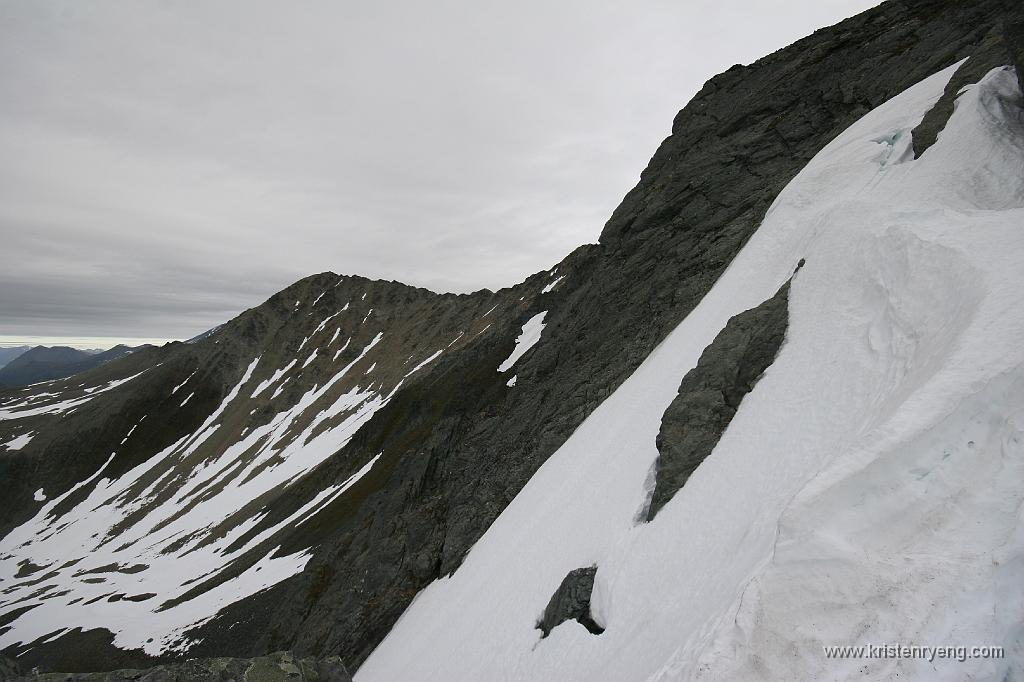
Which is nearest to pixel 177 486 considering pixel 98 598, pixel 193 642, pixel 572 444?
pixel 98 598

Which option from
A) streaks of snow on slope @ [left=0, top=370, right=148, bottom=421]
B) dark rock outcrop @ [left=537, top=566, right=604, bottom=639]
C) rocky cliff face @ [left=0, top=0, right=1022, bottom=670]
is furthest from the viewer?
streaks of snow on slope @ [left=0, top=370, right=148, bottom=421]

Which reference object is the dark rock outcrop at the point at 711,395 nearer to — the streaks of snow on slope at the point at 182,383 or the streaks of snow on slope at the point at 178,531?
the streaks of snow on slope at the point at 178,531

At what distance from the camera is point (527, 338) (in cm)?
4825

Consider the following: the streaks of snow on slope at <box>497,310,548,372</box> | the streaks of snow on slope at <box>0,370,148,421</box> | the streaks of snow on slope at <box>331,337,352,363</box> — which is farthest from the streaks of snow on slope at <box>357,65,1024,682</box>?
the streaks of snow on slope at <box>0,370,148,421</box>

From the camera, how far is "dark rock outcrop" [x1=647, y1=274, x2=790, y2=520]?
40.0 ft

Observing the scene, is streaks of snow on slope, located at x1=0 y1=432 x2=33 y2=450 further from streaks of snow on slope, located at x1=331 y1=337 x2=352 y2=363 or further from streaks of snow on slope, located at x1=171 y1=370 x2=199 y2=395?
streaks of snow on slope, located at x1=331 y1=337 x2=352 y2=363

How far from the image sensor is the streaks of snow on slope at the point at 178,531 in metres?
50.8

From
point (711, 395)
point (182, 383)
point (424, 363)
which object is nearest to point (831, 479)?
point (711, 395)

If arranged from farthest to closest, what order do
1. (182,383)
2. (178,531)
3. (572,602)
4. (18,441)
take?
(18,441) → (182,383) → (178,531) → (572,602)

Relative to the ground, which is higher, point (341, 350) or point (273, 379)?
point (341, 350)

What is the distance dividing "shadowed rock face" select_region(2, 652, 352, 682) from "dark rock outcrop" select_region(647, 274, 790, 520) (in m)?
8.75

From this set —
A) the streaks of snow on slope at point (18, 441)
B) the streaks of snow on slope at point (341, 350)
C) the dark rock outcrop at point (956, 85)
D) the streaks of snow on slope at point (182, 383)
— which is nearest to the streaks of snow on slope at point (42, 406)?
the streaks of snow on slope at point (18, 441)

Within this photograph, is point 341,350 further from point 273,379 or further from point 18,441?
point 18,441

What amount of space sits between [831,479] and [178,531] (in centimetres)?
9688
